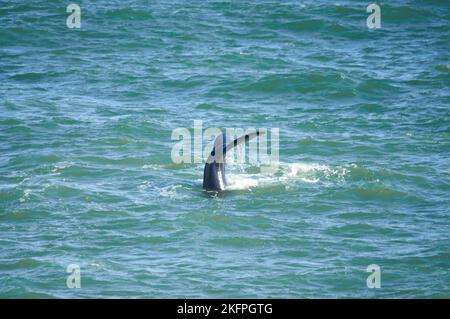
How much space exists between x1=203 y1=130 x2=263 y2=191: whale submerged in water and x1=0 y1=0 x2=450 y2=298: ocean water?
51 centimetres

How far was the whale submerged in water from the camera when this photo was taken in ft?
98.1

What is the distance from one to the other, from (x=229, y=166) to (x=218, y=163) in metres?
4.06

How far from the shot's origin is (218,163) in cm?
3048

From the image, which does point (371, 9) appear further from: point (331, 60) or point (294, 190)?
point (294, 190)
